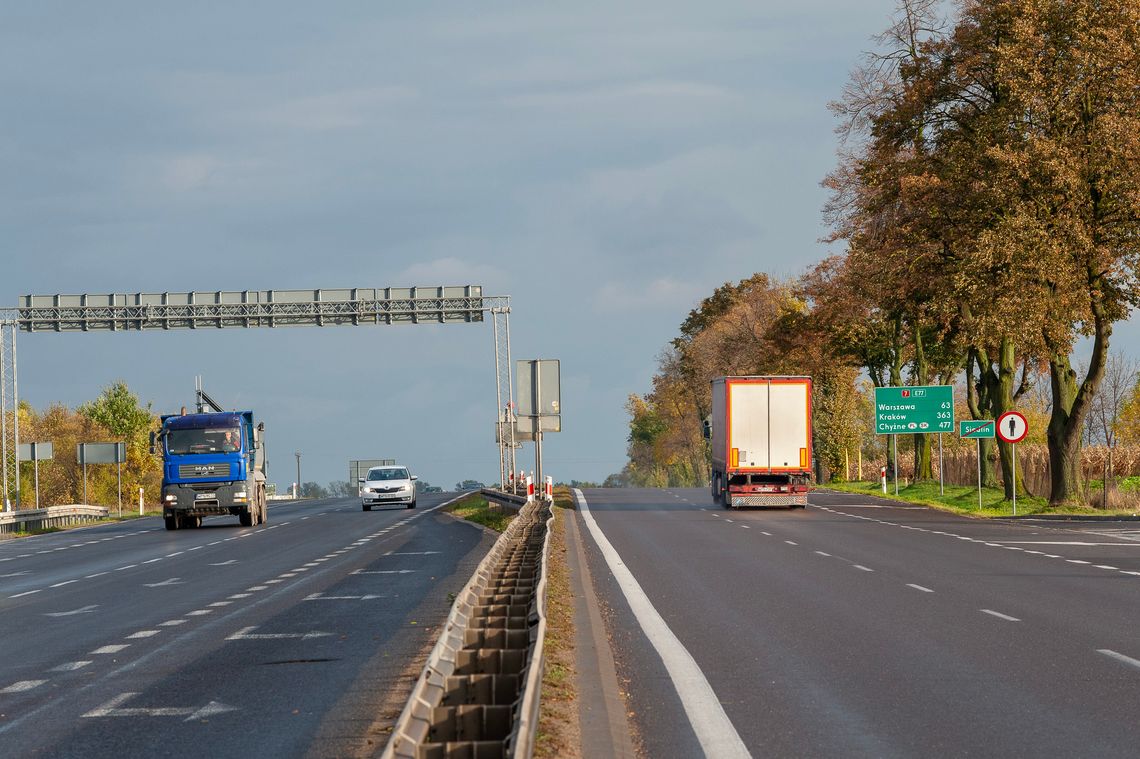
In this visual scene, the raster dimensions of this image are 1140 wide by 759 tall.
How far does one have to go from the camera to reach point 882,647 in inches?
467

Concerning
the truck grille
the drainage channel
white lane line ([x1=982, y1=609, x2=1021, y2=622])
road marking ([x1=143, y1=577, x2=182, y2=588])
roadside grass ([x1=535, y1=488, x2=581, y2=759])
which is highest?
the truck grille

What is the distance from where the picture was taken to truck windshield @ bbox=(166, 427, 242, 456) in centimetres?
4206

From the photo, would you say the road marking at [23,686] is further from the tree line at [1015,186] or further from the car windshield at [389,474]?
the car windshield at [389,474]

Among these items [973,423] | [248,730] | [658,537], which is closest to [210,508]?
[658,537]

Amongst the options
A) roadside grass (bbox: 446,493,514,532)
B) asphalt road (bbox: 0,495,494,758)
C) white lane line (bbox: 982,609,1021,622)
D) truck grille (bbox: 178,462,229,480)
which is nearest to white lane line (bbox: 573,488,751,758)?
asphalt road (bbox: 0,495,494,758)

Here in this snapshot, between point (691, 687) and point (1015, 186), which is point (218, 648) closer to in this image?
point (691, 687)

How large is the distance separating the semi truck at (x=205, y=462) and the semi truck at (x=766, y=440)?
1435 cm

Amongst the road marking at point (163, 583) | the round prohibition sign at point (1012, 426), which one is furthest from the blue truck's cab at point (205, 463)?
the round prohibition sign at point (1012, 426)

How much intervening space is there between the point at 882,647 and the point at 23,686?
689 cm

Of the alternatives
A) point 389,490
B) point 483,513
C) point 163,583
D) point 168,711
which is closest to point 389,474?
point 389,490

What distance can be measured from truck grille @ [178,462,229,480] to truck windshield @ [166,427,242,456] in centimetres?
40

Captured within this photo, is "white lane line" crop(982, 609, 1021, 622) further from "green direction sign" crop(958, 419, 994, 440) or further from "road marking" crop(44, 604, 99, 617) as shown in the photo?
"green direction sign" crop(958, 419, 994, 440)

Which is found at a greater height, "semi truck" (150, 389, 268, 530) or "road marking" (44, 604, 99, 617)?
"semi truck" (150, 389, 268, 530)

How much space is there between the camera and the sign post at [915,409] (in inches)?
1994
